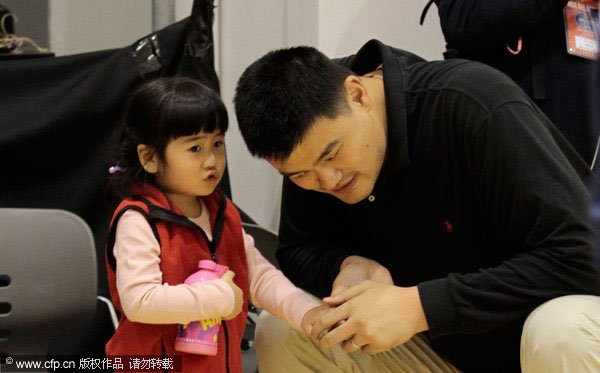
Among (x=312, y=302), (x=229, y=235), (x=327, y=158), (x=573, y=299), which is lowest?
(x=312, y=302)

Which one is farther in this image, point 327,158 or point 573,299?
point 327,158

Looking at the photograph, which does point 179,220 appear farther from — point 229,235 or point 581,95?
point 581,95

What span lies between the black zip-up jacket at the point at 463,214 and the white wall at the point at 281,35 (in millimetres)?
956

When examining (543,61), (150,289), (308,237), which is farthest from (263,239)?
(543,61)

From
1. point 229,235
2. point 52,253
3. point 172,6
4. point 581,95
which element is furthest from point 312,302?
point 172,6

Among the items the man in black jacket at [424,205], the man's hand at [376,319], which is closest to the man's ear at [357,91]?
the man in black jacket at [424,205]

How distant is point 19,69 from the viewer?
1876 mm

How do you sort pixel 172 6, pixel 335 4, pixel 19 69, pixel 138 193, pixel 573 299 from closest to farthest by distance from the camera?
pixel 573 299, pixel 138 193, pixel 19 69, pixel 172 6, pixel 335 4

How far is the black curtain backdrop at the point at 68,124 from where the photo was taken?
74.2 inches

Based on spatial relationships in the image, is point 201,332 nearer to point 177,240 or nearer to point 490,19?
point 177,240

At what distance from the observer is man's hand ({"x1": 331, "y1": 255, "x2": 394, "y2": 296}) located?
1322mm

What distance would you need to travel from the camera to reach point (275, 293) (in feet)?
4.68

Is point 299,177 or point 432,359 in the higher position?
point 299,177

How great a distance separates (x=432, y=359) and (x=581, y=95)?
802 millimetres
